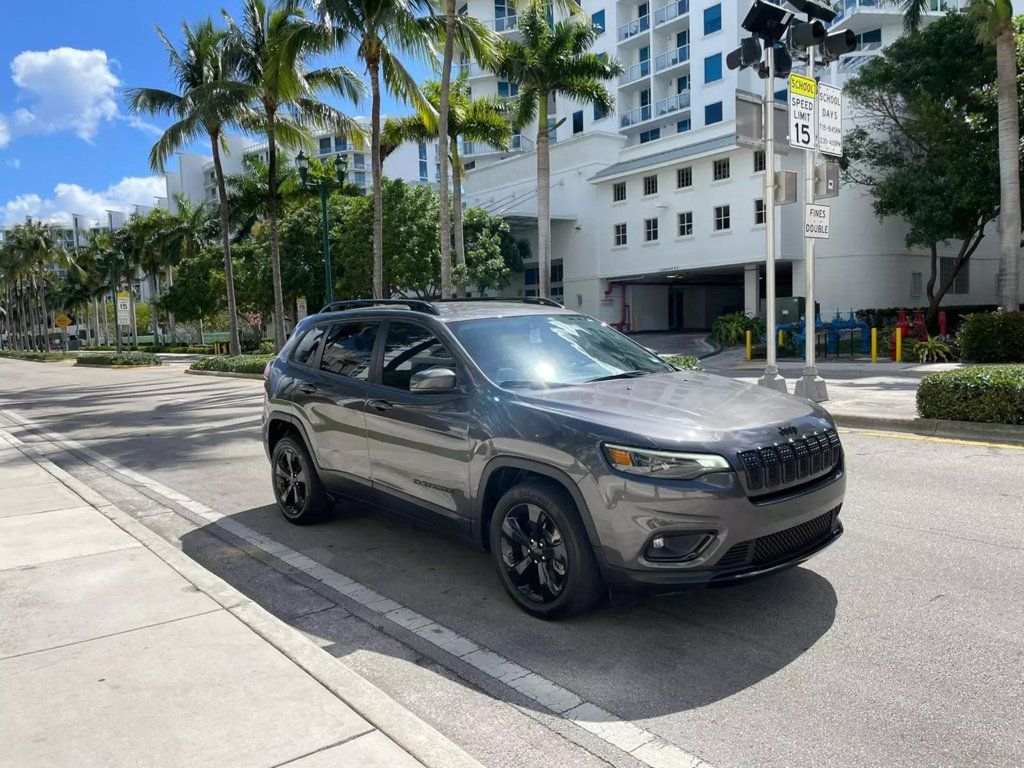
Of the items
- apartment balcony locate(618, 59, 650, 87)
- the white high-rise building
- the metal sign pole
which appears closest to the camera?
the metal sign pole

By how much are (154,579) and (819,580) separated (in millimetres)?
4113

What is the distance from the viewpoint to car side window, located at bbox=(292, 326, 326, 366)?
636 centimetres

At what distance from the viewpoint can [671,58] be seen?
163 feet

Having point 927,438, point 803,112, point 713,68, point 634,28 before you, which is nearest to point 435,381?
point 927,438

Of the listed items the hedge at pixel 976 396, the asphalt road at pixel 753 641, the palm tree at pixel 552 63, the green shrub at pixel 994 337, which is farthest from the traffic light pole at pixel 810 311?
the palm tree at pixel 552 63

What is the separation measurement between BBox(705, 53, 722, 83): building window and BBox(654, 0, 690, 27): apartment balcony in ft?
12.6

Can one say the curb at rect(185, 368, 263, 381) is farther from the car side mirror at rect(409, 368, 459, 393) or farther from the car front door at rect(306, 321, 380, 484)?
the car side mirror at rect(409, 368, 459, 393)

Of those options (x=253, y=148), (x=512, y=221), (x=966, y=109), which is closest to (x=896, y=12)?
(x=966, y=109)

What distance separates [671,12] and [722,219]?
21.5 meters

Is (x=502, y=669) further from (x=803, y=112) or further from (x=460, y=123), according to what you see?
(x=460, y=123)

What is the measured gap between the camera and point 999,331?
19.2 m

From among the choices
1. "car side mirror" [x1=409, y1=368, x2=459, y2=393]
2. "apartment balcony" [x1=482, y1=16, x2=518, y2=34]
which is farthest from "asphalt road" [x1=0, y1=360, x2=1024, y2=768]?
"apartment balcony" [x1=482, y1=16, x2=518, y2=34]

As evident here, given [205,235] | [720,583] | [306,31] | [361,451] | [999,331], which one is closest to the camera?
[720,583]

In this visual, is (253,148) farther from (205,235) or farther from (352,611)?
(352,611)
